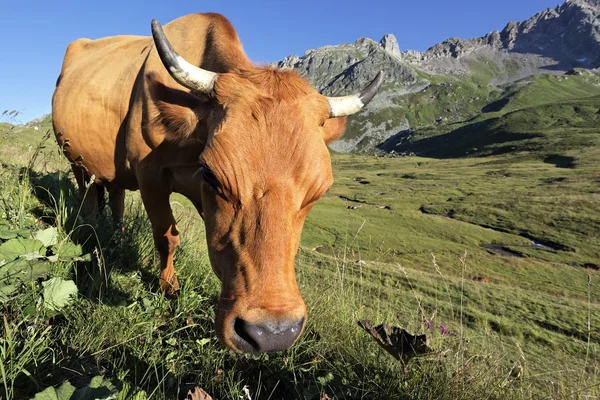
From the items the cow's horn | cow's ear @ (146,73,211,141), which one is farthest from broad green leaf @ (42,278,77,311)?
the cow's horn

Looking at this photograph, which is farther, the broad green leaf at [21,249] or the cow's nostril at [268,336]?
the broad green leaf at [21,249]

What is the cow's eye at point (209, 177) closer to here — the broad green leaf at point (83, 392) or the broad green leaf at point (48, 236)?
the broad green leaf at point (83, 392)

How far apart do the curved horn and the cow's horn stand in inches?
52.6

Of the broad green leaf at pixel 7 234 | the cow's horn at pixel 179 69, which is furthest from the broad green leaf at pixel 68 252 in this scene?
the cow's horn at pixel 179 69

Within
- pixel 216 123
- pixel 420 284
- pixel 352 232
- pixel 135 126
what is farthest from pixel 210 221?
pixel 352 232

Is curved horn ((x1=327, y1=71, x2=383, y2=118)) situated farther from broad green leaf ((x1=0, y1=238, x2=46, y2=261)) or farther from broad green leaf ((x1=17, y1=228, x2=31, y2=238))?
broad green leaf ((x1=17, y1=228, x2=31, y2=238))

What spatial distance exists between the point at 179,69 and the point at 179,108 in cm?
44

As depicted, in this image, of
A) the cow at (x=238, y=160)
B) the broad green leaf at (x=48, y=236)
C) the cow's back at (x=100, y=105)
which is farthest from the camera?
the cow's back at (x=100, y=105)

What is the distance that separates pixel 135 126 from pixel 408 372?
15.0ft

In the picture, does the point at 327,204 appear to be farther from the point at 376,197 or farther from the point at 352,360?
the point at 352,360

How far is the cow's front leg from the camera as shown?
5.20 meters

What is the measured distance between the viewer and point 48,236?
401cm

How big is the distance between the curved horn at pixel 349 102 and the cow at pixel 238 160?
0.04 feet

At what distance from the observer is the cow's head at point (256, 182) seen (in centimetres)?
271
